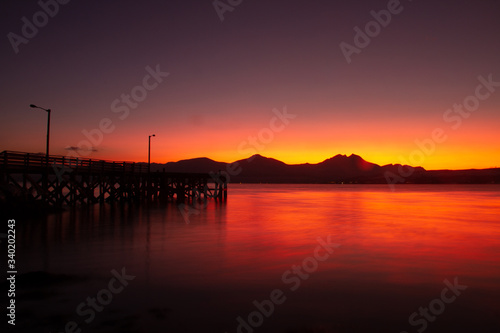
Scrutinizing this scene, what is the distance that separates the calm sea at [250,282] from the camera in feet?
23.9

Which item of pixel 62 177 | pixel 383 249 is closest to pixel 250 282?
pixel 383 249

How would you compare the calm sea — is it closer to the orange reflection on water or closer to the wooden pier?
the orange reflection on water

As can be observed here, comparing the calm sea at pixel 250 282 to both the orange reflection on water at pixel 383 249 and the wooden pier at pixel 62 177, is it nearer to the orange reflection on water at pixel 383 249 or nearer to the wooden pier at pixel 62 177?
the orange reflection on water at pixel 383 249

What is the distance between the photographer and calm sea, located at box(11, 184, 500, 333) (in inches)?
286

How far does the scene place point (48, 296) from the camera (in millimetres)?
8148

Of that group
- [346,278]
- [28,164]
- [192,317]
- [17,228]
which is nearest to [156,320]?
[192,317]

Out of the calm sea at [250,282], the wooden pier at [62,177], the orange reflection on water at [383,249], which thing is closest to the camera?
the calm sea at [250,282]

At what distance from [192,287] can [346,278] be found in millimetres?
4370

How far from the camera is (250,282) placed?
10188mm

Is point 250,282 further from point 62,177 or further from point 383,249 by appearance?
point 62,177

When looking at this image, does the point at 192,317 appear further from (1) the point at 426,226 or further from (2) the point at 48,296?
(1) the point at 426,226

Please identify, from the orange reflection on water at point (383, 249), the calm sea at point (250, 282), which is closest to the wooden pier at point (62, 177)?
the calm sea at point (250, 282)

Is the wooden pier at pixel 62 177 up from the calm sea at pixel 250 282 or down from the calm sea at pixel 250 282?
up

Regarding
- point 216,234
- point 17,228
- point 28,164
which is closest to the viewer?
point 17,228
